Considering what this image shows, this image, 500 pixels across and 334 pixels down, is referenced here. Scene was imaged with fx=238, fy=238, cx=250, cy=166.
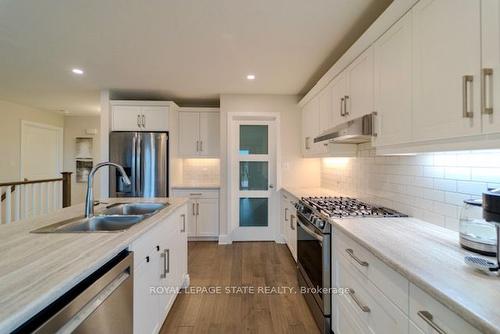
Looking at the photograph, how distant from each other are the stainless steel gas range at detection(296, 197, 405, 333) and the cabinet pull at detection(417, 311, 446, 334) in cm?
86

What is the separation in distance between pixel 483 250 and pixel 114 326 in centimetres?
168

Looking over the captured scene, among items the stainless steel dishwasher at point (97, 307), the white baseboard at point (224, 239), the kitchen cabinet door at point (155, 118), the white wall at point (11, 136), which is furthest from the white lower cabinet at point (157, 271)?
the white wall at point (11, 136)

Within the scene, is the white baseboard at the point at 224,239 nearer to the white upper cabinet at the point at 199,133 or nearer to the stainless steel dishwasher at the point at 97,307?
the white upper cabinet at the point at 199,133

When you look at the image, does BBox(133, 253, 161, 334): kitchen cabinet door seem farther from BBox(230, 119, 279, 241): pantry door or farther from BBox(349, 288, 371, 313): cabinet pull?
BBox(230, 119, 279, 241): pantry door

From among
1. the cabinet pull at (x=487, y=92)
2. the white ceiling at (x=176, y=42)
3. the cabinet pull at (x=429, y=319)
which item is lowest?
the cabinet pull at (x=429, y=319)

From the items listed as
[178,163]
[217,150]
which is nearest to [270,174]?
[217,150]

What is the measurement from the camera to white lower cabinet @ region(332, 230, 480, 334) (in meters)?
0.81

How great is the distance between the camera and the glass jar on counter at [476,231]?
1.02 m

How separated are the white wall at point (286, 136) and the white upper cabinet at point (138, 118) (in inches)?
→ 38.4

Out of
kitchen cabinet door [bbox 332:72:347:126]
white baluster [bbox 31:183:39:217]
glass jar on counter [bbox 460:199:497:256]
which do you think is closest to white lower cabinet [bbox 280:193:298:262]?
kitchen cabinet door [bbox 332:72:347:126]

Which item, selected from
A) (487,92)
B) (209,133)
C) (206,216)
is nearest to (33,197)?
(206,216)

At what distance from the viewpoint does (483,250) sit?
1021 millimetres

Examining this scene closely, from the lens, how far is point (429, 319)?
819mm

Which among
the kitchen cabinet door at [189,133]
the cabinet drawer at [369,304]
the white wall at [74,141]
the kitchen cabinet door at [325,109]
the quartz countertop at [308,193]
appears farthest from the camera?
the white wall at [74,141]
